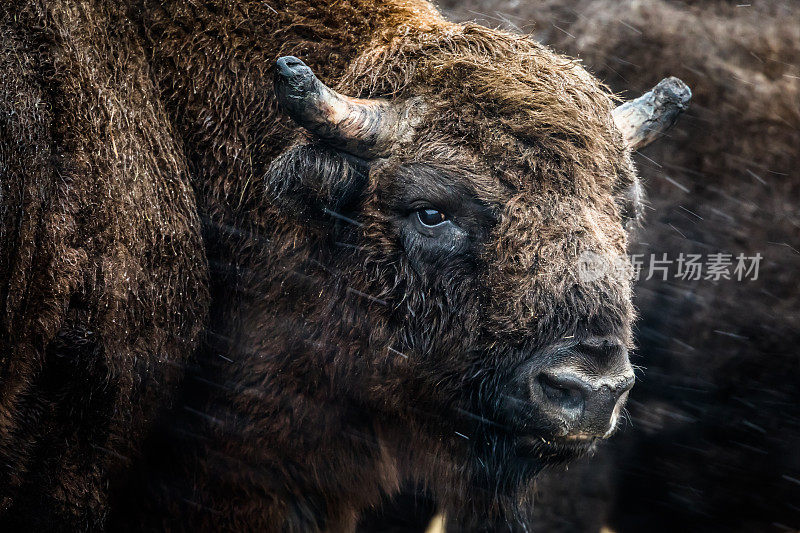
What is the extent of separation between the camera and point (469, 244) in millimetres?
2643

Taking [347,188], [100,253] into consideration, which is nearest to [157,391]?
[100,253]

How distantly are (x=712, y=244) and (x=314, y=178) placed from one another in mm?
2863

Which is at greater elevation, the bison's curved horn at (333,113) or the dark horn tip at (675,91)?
the bison's curved horn at (333,113)

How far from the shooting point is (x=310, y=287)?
2.93 meters

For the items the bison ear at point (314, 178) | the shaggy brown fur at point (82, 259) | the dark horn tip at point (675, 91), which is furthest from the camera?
the dark horn tip at point (675, 91)

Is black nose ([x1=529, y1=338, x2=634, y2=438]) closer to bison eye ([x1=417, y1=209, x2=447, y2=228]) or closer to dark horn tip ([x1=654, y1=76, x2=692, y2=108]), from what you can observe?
bison eye ([x1=417, y1=209, x2=447, y2=228])

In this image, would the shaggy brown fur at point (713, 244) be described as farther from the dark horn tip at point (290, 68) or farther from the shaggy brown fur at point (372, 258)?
the dark horn tip at point (290, 68)

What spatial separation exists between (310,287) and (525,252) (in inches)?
36.0

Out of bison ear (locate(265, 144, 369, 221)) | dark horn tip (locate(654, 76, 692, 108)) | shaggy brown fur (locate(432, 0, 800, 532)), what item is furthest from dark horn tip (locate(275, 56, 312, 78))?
shaggy brown fur (locate(432, 0, 800, 532))

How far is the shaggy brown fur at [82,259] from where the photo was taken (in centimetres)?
232

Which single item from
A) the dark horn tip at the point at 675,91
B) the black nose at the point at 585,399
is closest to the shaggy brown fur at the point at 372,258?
the black nose at the point at 585,399

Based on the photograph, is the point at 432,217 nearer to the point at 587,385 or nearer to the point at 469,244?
the point at 469,244

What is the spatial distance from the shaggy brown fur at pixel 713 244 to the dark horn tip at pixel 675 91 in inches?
48.6

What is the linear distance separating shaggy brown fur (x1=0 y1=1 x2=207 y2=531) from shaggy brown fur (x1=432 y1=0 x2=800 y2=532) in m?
2.76
